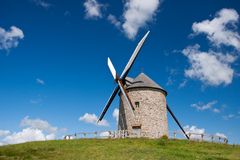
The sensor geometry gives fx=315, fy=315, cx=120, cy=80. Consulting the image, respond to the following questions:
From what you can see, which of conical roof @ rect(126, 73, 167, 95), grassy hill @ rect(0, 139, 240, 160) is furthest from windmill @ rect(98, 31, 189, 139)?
grassy hill @ rect(0, 139, 240, 160)

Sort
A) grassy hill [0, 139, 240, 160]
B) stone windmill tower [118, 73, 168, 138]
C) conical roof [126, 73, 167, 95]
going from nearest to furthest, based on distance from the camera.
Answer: grassy hill [0, 139, 240, 160], stone windmill tower [118, 73, 168, 138], conical roof [126, 73, 167, 95]

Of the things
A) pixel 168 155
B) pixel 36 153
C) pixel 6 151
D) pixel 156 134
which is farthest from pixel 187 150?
pixel 6 151

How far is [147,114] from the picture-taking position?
43500 millimetres

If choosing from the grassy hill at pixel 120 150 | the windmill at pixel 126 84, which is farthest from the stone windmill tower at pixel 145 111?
the grassy hill at pixel 120 150

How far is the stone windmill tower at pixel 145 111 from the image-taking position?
142ft

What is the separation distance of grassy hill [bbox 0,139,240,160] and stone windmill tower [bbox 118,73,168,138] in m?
6.33

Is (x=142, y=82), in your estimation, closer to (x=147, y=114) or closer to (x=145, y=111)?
(x=145, y=111)

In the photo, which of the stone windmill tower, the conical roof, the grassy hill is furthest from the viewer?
the conical roof

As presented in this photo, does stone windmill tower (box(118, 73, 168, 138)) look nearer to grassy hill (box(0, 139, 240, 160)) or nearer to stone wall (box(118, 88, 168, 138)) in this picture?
stone wall (box(118, 88, 168, 138))

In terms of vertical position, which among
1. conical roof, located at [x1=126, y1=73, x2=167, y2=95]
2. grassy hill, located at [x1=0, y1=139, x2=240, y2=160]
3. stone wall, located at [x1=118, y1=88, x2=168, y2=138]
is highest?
conical roof, located at [x1=126, y1=73, x2=167, y2=95]

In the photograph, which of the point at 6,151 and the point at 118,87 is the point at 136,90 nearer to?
the point at 118,87

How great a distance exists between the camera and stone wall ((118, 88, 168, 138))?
43.3 m

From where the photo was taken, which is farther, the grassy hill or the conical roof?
the conical roof

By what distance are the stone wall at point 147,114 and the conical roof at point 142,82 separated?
454 millimetres
